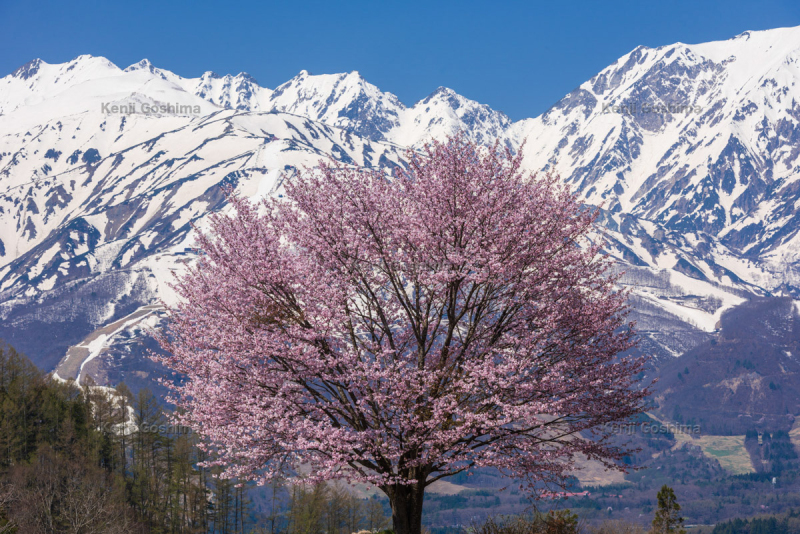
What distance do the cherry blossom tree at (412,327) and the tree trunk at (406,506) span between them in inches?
2.4

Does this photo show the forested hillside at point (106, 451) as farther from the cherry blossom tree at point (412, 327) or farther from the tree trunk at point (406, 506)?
the cherry blossom tree at point (412, 327)

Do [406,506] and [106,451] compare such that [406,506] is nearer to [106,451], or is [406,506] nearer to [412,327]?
[412,327]

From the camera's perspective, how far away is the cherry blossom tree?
20531 mm

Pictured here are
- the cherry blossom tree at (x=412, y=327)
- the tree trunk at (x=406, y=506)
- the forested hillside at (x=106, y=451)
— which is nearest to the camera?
the cherry blossom tree at (x=412, y=327)

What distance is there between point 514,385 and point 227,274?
29.0 feet

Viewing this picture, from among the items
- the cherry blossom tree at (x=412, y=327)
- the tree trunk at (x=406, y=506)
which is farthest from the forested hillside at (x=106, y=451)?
the cherry blossom tree at (x=412, y=327)

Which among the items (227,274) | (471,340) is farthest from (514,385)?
(227,274)

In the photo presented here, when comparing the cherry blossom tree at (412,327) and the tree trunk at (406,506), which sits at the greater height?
the cherry blossom tree at (412,327)

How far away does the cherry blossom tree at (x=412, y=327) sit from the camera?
2053cm

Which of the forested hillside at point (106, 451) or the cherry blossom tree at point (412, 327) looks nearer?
the cherry blossom tree at point (412, 327)

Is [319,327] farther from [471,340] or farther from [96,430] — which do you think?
[96,430]

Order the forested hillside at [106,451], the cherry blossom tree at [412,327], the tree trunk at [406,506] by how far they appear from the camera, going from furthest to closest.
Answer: the forested hillside at [106,451] < the tree trunk at [406,506] < the cherry blossom tree at [412,327]

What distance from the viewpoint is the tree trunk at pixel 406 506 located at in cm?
2345

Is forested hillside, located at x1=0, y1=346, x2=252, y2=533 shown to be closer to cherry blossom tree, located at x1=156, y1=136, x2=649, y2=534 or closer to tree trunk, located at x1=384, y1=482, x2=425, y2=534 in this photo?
tree trunk, located at x1=384, y1=482, x2=425, y2=534
